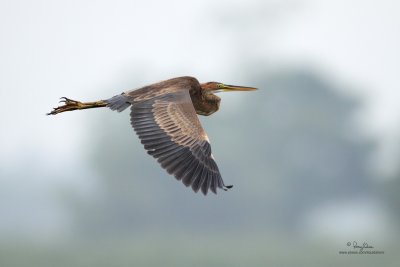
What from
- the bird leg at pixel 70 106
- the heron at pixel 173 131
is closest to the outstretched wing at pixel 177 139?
the heron at pixel 173 131

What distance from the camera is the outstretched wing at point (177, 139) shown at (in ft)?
29.8

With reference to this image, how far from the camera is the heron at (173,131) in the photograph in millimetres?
9102

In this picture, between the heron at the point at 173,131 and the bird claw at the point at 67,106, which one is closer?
the heron at the point at 173,131

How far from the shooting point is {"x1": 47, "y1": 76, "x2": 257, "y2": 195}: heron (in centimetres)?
910

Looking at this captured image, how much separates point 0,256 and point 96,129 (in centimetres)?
2568

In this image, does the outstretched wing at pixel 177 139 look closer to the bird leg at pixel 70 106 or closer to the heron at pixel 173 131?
the heron at pixel 173 131

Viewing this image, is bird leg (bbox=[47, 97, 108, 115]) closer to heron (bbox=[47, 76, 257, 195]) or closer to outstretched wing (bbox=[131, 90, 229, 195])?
heron (bbox=[47, 76, 257, 195])

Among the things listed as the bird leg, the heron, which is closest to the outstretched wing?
the heron

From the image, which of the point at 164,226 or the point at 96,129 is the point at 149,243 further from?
the point at 96,129

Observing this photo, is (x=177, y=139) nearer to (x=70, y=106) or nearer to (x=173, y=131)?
(x=173, y=131)

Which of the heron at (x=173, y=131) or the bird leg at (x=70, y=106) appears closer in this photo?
the heron at (x=173, y=131)

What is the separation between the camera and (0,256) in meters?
32.5

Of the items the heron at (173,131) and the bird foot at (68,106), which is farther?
the bird foot at (68,106)

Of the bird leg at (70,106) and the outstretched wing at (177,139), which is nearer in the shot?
the outstretched wing at (177,139)
